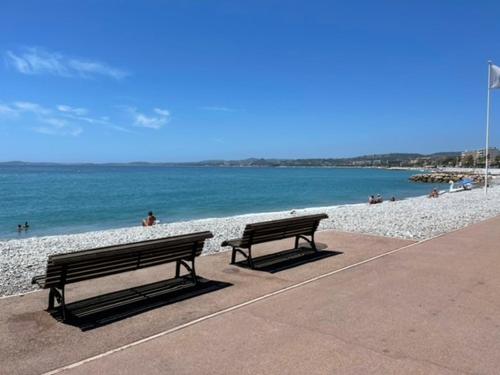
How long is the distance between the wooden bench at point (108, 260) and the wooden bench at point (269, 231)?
1047 millimetres

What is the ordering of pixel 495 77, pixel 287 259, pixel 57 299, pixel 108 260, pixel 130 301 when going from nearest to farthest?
pixel 57 299, pixel 108 260, pixel 130 301, pixel 287 259, pixel 495 77

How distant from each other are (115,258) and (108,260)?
0.09m

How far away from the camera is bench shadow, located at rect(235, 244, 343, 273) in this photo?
24.7 feet

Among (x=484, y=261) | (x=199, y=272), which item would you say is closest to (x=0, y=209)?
(x=199, y=272)

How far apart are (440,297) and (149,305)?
385 centimetres

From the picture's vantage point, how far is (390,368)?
12.4 feet

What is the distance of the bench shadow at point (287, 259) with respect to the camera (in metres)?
7.54

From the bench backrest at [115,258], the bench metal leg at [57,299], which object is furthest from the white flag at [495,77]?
the bench metal leg at [57,299]

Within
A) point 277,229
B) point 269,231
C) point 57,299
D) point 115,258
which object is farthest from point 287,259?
point 57,299

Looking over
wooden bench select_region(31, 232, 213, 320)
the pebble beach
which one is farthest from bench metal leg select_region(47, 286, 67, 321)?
the pebble beach

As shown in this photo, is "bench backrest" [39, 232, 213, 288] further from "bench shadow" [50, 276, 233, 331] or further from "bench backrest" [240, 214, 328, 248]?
"bench backrest" [240, 214, 328, 248]

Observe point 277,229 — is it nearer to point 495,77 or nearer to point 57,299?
point 57,299

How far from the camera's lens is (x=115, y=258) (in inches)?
209

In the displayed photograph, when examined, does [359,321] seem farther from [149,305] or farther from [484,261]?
[484,261]
